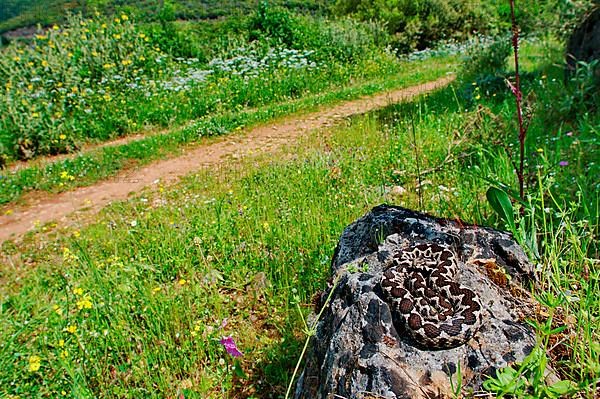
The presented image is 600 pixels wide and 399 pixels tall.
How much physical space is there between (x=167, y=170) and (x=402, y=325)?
7.49m

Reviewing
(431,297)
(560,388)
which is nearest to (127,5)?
(431,297)

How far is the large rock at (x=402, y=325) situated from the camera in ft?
7.13

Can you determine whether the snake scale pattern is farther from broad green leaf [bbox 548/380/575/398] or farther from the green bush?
the green bush

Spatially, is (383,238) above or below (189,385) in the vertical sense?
above

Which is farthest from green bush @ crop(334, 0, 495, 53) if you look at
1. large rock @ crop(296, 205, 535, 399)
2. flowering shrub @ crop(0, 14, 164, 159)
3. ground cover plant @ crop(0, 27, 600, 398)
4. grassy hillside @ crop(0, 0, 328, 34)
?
large rock @ crop(296, 205, 535, 399)

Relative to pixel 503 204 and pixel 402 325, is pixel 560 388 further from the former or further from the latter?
pixel 503 204

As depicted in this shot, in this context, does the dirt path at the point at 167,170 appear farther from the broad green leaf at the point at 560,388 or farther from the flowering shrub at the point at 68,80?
the broad green leaf at the point at 560,388

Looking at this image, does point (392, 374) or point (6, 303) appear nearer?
point (392, 374)

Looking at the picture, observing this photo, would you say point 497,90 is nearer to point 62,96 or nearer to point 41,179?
point 41,179

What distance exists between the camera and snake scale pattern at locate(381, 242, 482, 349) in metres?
2.31

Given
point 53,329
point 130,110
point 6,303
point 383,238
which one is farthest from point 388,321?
point 130,110

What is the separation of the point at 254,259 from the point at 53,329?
6.45ft

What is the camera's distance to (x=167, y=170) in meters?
9.19

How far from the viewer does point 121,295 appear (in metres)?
4.50
